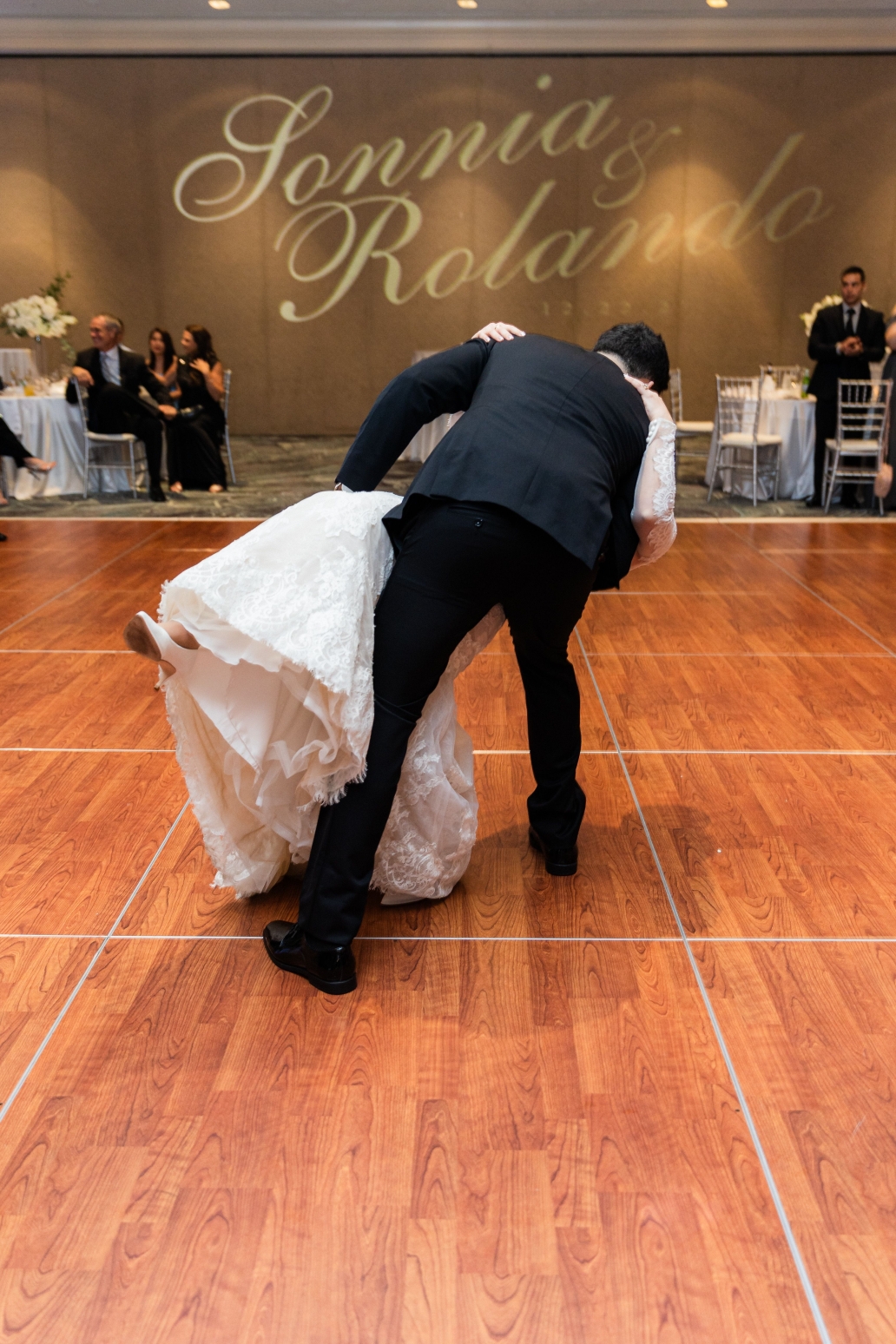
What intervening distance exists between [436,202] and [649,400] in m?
9.82

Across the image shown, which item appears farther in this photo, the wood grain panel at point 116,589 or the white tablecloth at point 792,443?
the white tablecloth at point 792,443

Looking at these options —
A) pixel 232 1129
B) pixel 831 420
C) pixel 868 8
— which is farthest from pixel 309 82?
pixel 232 1129

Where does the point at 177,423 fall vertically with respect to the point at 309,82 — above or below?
below

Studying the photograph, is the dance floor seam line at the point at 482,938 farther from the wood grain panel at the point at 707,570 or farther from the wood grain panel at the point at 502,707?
the wood grain panel at the point at 707,570

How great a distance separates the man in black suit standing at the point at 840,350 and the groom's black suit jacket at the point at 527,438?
20.5 feet

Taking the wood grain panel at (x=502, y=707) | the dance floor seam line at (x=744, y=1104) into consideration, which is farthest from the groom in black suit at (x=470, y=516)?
the wood grain panel at (x=502, y=707)

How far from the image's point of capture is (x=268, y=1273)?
5.07ft

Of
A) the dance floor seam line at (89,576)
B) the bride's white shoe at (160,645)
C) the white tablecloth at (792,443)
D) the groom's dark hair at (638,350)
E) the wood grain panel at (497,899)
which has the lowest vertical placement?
the wood grain panel at (497,899)

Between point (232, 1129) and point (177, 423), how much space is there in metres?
7.31

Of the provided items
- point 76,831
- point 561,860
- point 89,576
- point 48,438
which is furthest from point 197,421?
point 561,860

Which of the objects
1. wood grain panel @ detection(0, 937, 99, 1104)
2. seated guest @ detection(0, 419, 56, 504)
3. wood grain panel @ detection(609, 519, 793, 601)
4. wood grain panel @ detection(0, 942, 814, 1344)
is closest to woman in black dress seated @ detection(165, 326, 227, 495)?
seated guest @ detection(0, 419, 56, 504)

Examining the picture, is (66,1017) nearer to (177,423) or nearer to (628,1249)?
(628,1249)

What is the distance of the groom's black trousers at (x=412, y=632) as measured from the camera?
212 cm

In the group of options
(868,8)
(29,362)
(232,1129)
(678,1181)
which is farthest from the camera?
(868,8)
